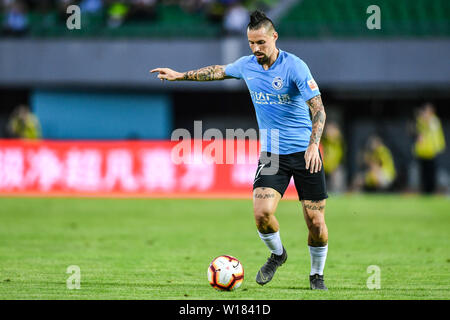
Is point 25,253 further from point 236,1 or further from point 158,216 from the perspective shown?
point 236,1

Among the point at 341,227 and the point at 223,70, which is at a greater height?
the point at 223,70

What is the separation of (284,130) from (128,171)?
12.7 metres

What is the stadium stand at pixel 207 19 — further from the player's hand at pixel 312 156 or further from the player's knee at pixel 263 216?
the player's hand at pixel 312 156

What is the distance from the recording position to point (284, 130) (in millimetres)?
7855

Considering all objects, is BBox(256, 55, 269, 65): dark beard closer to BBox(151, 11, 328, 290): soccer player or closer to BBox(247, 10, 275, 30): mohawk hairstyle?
BBox(151, 11, 328, 290): soccer player

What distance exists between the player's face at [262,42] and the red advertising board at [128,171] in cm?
1228

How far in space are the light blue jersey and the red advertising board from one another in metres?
12.0

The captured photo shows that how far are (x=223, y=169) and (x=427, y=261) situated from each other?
10.4m

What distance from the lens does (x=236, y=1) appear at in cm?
2428
